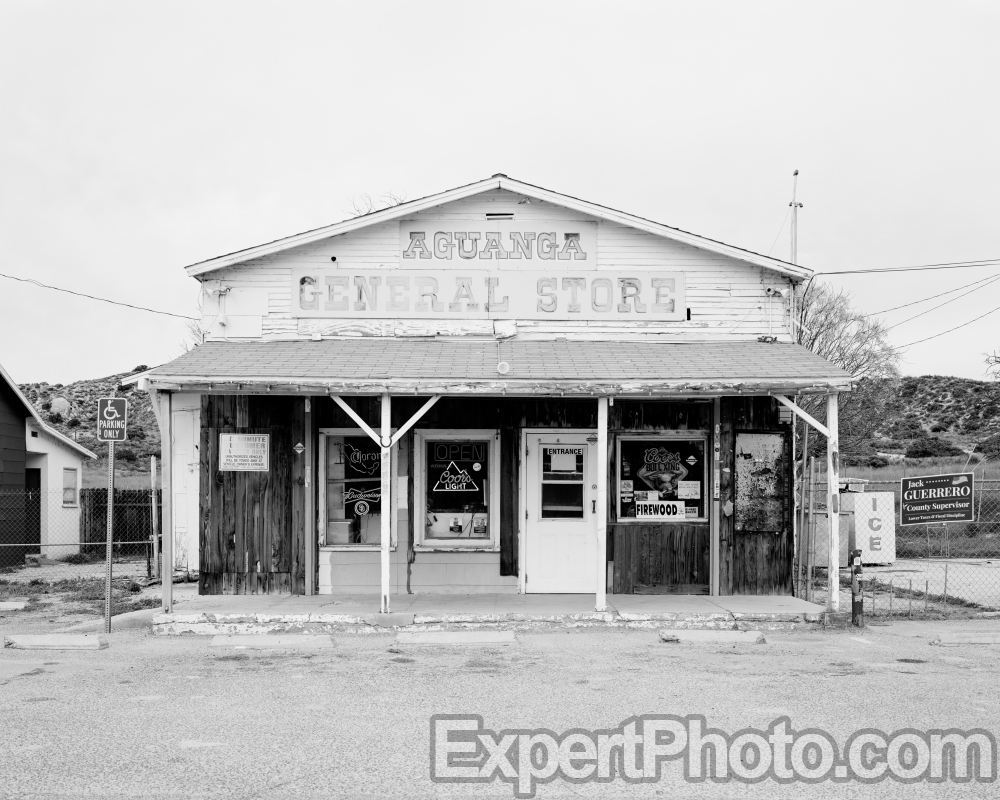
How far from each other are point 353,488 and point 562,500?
291cm

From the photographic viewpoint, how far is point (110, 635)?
12469 millimetres

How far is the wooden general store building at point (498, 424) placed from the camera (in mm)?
14547

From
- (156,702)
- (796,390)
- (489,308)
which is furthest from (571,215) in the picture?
(156,702)

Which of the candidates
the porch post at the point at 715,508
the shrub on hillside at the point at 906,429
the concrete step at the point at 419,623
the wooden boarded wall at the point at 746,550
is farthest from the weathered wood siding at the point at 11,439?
the shrub on hillside at the point at 906,429

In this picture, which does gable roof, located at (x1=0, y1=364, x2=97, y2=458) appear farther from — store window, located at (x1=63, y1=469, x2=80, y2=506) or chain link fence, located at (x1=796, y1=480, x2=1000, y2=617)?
chain link fence, located at (x1=796, y1=480, x2=1000, y2=617)

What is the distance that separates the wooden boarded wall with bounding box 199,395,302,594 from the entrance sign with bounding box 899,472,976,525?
26.8 feet

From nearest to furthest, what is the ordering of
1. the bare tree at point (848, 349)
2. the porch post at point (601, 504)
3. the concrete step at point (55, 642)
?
the concrete step at point (55, 642) → the porch post at point (601, 504) → the bare tree at point (848, 349)

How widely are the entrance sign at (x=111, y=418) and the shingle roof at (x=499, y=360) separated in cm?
58

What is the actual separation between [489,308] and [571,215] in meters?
1.78

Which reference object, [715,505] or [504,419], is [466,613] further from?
[715,505]

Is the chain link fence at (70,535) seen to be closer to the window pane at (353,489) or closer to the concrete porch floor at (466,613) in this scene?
the window pane at (353,489)

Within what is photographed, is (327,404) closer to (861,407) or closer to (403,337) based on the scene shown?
(403,337)

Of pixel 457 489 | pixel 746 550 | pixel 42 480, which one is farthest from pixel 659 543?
pixel 42 480

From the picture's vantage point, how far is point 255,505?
14562 mm
